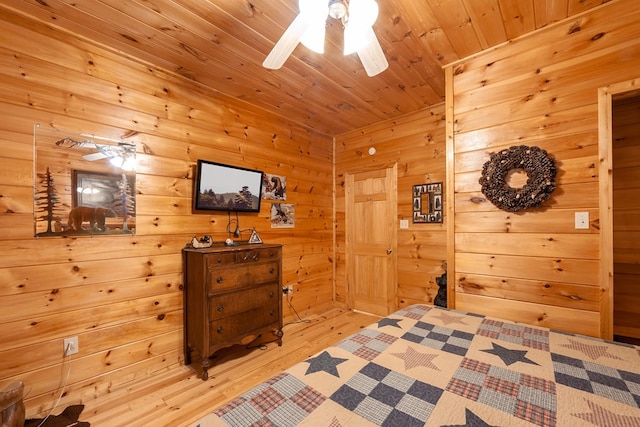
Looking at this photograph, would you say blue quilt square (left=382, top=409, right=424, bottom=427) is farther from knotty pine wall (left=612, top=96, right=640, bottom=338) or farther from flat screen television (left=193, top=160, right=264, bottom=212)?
knotty pine wall (left=612, top=96, right=640, bottom=338)

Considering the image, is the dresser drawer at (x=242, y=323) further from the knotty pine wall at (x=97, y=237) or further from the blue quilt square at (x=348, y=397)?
the blue quilt square at (x=348, y=397)

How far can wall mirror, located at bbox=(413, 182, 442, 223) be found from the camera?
10.2 feet

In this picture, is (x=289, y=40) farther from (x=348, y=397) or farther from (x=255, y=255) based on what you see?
(x=255, y=255)

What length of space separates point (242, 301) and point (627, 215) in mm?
3772

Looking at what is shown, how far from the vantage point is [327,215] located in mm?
4035

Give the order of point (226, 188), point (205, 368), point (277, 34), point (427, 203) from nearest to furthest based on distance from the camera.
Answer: point (277, 34) < point (205, 368) < point (226, 188) < point (427, 203)

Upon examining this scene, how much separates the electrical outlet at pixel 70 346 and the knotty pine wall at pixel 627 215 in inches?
185

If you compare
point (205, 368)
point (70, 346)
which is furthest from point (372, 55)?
point (70, 346)

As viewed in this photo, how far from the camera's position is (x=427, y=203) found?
3.21 m

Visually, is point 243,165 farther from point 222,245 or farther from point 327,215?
point 327,215

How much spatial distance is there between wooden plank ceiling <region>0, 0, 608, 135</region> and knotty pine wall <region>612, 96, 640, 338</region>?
1.65 meters

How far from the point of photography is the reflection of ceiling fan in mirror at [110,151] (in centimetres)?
194

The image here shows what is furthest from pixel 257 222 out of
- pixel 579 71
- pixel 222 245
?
pixel 579 71

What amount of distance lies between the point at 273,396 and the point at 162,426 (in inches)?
52.3
